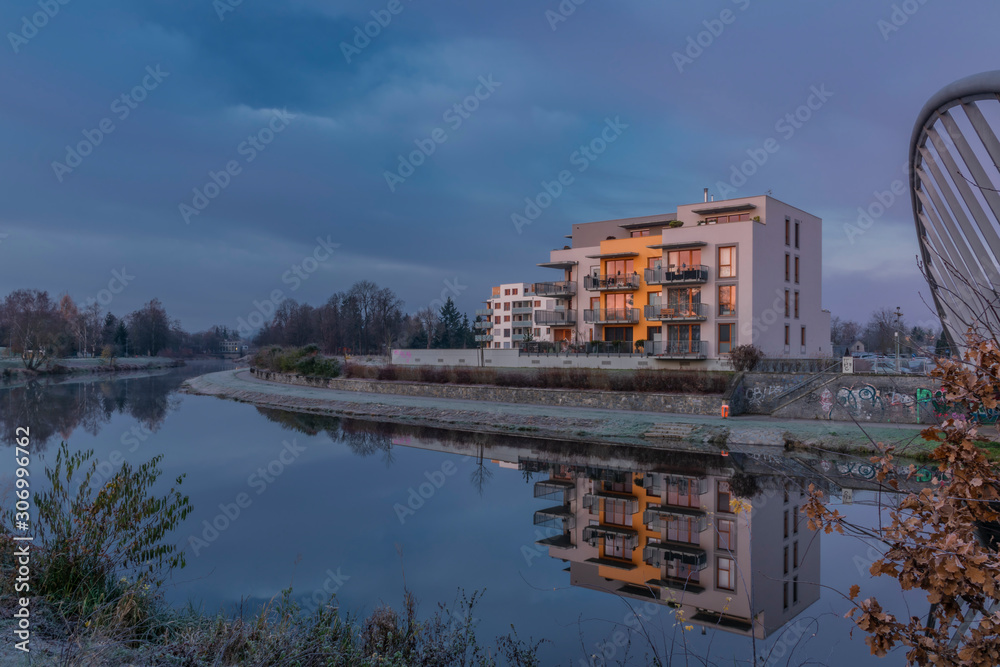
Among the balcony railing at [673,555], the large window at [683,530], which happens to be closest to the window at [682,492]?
the large window at [683,530]

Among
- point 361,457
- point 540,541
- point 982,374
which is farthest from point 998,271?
point 361,457

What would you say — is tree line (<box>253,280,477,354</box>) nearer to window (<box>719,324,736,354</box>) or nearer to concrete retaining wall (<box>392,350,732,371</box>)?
concrete retaining wall (<box>392,350,732,371</box>)

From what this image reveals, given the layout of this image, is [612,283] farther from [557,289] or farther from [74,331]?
[74,331]

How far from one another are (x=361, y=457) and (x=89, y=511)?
639 inches

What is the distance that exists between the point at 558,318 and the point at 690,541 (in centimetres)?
3436

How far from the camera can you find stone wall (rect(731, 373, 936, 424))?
84.4 ft

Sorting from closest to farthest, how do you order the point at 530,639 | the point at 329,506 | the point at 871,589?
the point at 530,639 → the point at 871,589 → the point at 329,506

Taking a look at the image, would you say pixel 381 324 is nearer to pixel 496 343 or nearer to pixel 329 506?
pixel 496 343

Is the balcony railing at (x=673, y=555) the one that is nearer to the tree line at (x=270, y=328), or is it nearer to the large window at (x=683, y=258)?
the large window at (x=683, y=258)

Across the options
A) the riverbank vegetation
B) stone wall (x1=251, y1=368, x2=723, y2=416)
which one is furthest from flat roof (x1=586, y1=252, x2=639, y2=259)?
the riverbank vegetation

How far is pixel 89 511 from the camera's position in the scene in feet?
28.0

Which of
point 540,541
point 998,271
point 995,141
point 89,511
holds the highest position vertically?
point 995,141

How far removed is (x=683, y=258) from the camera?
136ft

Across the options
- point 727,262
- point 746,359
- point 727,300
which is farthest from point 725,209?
point 746,359
